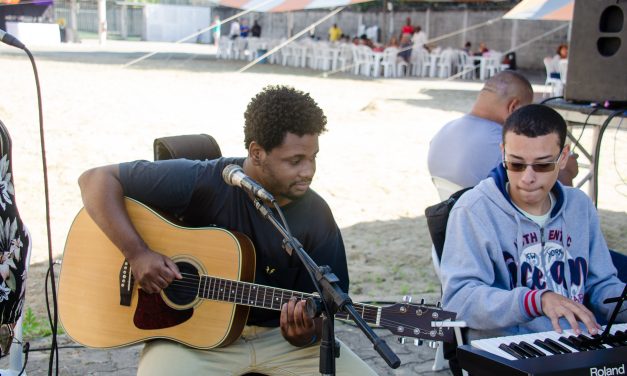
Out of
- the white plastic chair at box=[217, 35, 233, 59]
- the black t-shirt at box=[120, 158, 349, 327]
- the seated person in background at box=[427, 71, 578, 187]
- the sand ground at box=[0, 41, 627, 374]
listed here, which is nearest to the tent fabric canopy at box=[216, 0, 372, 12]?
the sand ground at box=[0, 41, 627, 374]

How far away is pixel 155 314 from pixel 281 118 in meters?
0.98

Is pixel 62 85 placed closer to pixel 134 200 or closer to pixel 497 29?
pixel 134 200

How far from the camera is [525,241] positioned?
2938 mm

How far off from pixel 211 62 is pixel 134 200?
1091 inches

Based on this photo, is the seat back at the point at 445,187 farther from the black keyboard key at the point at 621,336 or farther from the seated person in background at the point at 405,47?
the seated person in background at the point at 405,47

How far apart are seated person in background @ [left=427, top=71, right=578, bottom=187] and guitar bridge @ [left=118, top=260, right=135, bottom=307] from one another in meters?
2.57

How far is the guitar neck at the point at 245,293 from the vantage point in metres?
2.86

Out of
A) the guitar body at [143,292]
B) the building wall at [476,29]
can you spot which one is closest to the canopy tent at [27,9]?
the building wall at [476,29]

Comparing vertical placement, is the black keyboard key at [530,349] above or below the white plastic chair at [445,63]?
below

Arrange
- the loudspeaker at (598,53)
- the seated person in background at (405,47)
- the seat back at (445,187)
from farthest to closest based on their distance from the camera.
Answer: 1. the seated person in background at (405,47)
2. the loudspeaker at (598,53)
3. the seat back at (445,187)

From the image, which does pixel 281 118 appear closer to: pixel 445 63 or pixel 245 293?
pixel 245 293

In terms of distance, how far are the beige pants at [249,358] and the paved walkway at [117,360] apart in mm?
1268

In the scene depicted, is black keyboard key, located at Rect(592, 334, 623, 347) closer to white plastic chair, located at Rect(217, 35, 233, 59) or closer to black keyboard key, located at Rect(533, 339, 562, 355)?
black keyboard key, located at Rect(533, 339, 562, 355)

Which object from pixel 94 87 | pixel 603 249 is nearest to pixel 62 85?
pixel 94 87
